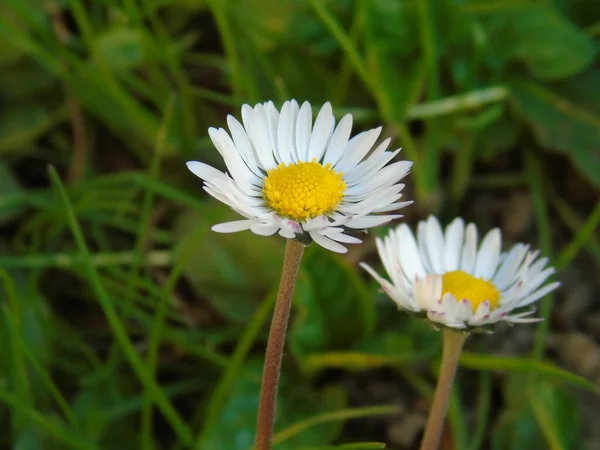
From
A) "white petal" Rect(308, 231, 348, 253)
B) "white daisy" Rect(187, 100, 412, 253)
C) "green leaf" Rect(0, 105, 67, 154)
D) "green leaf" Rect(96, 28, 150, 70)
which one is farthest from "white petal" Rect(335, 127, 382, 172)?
"green leaf" Rect(0, 105, 67, 154)

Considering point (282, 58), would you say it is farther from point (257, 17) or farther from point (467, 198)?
point (467, 198)

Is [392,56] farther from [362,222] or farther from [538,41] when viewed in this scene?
[362,222]

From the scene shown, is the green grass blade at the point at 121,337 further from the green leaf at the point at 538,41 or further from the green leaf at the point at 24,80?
the green leaf at the point at 538,41

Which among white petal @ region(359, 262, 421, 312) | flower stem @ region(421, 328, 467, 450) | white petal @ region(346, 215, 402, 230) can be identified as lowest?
flower stem @ region(421, 328, 467, 450)

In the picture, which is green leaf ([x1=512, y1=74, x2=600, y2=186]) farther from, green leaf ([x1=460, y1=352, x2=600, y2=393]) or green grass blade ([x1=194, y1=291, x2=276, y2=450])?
green grass blade ([x1=194, y1=291, x2=276, y2=450])

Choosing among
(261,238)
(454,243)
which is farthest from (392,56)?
(454,243)

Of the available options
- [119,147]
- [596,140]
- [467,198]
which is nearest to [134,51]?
[119,147]
